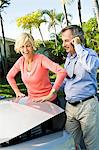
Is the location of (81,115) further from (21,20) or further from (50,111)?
(21,20)

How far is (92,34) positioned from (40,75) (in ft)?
134

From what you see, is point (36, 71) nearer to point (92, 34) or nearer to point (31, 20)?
point (92, 34)

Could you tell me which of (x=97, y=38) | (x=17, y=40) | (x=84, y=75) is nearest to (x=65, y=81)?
(x=84, y=75)

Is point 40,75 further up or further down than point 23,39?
further down

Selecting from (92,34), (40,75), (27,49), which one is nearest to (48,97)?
(40,75)

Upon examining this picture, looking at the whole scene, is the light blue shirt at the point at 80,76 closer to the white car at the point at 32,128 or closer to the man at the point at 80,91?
the man at the point at 80,91

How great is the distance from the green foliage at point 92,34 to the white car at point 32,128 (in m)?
37.6

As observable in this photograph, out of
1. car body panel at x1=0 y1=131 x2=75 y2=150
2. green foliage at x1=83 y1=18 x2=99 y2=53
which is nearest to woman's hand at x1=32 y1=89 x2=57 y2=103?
car body panel at x1=0 y1=131 x2=75 y2=150

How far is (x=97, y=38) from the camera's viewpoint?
133 ft

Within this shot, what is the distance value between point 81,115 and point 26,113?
33.2 inches

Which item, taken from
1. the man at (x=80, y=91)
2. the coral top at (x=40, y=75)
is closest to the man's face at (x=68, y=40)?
the man at (x=80, y=91)

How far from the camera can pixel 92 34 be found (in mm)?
44031

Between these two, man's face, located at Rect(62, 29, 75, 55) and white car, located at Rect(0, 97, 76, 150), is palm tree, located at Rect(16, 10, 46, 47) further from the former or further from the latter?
white car, located at Rect(0, 97, 76, 150)

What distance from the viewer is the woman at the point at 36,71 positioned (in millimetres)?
3686
